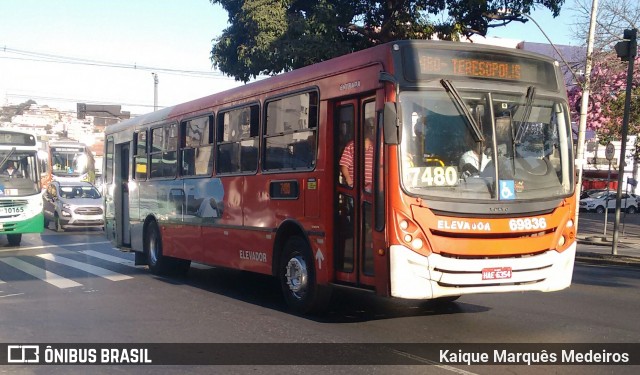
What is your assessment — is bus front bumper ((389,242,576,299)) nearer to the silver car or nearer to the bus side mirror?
the bus side mirror

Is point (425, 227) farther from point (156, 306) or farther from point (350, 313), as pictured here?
point (156, 306)

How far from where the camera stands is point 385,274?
7.84 meters

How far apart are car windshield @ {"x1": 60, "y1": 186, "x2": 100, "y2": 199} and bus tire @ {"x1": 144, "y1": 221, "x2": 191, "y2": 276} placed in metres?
14.8

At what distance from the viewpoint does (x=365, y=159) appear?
27.7 feet

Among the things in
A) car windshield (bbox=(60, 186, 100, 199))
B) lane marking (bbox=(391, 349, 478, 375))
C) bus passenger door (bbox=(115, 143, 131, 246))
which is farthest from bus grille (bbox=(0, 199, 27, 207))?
lane marking (bbox=(391, 349, 478, 375))

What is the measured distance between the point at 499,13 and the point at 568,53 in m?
27.1

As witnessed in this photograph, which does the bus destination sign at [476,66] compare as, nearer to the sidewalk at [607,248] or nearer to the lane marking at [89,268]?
the lane marking at [89,268]

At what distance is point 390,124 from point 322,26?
1509cm

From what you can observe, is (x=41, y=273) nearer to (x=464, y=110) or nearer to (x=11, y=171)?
(x=11, y=171)

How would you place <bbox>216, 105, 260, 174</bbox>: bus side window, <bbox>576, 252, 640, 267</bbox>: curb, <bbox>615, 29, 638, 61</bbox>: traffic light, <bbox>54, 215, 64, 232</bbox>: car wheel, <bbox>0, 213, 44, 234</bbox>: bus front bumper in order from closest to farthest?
<bbox>216, 105, 260, 174</bbox>: bus side window, <bbox>615, 29, 638, 61</bbox>: traffic light, <bbox>576, 252, 640, 267</bbox>: curb, <bbox>0, 213, 44, 234</bbox>: bus front bumper, <bbox>54, 215, 64, 232</bbox>: car wheel

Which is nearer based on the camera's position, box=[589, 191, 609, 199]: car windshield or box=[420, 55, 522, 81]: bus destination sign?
box=[420, 55, 522, 81]: bus destination sign

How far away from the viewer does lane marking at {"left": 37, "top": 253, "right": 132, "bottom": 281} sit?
561 inches

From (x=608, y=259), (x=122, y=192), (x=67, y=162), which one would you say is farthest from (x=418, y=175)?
(x=67, y=162)

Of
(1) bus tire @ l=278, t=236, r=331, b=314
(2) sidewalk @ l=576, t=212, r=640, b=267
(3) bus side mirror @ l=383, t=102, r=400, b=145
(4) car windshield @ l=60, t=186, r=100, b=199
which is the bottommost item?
(2) sidewalk @ l=576, t=212, r=640, b=267
